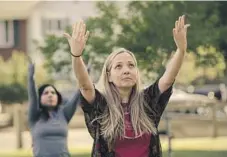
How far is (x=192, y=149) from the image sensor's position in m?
13.1

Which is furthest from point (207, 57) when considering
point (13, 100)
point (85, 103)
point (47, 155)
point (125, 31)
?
point (85, 103)

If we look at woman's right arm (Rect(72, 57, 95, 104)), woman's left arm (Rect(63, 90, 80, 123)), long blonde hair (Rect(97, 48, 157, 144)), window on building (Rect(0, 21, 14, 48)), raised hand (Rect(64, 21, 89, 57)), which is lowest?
woman's left arm (Rect(63, 90, 80, 123))

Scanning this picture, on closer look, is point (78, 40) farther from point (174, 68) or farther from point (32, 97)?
point (32, 97)

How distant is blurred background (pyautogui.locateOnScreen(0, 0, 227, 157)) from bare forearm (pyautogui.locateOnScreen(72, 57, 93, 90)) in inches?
300

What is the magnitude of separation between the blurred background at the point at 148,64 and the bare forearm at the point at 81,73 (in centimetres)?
761

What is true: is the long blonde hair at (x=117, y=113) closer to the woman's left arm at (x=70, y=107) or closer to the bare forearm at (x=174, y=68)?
the bare forearm at (x=174, y=68)

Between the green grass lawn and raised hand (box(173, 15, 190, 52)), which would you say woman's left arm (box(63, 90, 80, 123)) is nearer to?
raised hand (box(173, 15, 190, 52))

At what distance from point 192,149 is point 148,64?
1874mm

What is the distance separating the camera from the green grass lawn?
12.3m

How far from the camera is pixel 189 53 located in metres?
13.3

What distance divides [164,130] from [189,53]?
2.06 m

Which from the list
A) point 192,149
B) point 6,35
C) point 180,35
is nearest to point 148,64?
point 192,149

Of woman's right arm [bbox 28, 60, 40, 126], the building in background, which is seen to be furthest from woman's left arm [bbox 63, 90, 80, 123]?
the building in background

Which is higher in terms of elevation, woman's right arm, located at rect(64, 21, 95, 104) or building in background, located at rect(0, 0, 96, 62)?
building in background, located at rect(0, 0, 96, 62)
